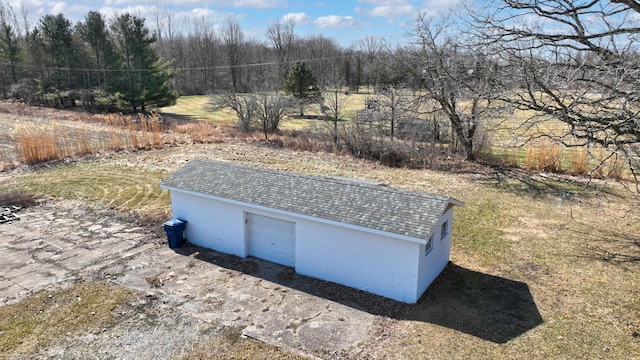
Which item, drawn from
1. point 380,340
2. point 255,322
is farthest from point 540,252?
point 255,322

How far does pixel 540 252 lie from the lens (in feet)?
34.2

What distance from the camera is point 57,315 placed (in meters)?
7.59

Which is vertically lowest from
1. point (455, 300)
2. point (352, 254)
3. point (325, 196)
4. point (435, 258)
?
point (455, 300)

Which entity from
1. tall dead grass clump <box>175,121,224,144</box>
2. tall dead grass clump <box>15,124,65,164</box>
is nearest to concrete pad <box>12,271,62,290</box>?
tall dead grass clump <box>15,124,65,164</box>

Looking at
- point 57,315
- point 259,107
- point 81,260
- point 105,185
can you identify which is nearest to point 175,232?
point 81,260

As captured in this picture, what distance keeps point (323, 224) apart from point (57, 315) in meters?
5.01

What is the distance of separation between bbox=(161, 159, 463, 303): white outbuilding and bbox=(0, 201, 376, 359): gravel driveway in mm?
459

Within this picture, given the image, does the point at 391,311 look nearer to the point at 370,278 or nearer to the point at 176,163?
the point at 370,278

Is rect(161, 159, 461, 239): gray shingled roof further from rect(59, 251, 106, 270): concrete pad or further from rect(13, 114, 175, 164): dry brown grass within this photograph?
rect(13, 114, 175, 164): dry brown grass

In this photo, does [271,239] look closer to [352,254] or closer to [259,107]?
[352,254]

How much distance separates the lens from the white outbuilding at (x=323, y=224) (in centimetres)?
811

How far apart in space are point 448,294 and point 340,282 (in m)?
2.13

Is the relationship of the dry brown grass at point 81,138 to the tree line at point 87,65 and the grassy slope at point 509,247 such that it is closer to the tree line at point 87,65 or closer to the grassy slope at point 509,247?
the grassy slope at point 509,247

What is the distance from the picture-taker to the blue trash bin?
1048 centimetres
